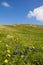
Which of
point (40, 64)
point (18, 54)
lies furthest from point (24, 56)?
point (40, 64)

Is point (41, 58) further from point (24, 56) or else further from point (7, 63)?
point (7, 63)

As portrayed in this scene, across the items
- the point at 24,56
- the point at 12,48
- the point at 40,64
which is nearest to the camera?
the point at 40,64

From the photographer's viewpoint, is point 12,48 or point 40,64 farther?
point 12,48

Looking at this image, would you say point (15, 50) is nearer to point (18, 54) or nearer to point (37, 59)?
point (18, 54)

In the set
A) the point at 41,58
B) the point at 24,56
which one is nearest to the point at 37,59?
the point at 41,58

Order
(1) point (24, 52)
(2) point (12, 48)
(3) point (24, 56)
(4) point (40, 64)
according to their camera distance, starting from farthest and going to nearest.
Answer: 1. (2) point (12, 48)
2. (1) point (24, 52)
3. (3) point (24, 56)
4. (4) point (40, 64)

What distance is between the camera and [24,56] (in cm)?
997

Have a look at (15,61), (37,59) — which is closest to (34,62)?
(37,59)

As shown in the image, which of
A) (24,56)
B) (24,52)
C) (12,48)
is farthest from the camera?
(12,48)

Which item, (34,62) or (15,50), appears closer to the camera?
(34,62)

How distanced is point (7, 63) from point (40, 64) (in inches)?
69.3

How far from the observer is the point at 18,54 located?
10273mm

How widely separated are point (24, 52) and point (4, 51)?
48.5 inches

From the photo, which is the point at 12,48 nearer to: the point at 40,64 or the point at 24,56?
the point at 24,56
